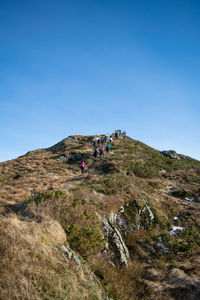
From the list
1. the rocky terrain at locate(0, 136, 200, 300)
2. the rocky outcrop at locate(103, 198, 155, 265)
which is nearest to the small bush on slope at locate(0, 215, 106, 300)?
the rocky terrain at locate(0, 136, 200, 300)

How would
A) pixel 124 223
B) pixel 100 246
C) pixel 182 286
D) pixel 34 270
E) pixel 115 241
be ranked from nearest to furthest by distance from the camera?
pixel 34 270, pixel 182 286, pixel 100 246, pixel 115 241, pixel 124 223

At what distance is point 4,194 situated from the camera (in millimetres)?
13094

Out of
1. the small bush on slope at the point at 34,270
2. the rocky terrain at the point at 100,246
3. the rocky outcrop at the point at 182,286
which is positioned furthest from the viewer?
the rocky outcrop at the point at 182,286

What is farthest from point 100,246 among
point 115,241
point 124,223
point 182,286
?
point 124,223

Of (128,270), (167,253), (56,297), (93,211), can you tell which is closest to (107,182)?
(93,211)

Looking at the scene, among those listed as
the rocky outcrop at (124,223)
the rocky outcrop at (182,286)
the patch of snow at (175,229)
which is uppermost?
the rocky outcrop at (124,223)

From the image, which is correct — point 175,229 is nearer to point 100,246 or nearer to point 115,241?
point 115,241

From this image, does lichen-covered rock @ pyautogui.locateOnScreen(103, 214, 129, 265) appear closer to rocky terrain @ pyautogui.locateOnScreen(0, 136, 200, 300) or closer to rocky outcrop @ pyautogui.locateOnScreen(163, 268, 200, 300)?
rocky terrain @ pyautogui.locateOnScreen(0, 136, 200, 300)

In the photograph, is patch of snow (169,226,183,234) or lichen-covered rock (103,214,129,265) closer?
lichen-covered rock (103,214,129,265)

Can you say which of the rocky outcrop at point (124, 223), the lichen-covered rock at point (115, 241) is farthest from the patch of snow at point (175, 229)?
the lichen-covered rock at point (115, 241)

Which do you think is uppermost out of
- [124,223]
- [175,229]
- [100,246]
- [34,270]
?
[34,270]

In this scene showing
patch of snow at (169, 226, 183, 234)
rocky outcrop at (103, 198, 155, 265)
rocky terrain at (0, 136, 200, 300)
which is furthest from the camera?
patch of snow at (169, 226, 183, 234)

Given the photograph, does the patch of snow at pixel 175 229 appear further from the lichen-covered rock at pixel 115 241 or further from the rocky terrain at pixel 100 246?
the lichen-covered rock at pixel 115 241

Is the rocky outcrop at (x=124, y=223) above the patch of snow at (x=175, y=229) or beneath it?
above
